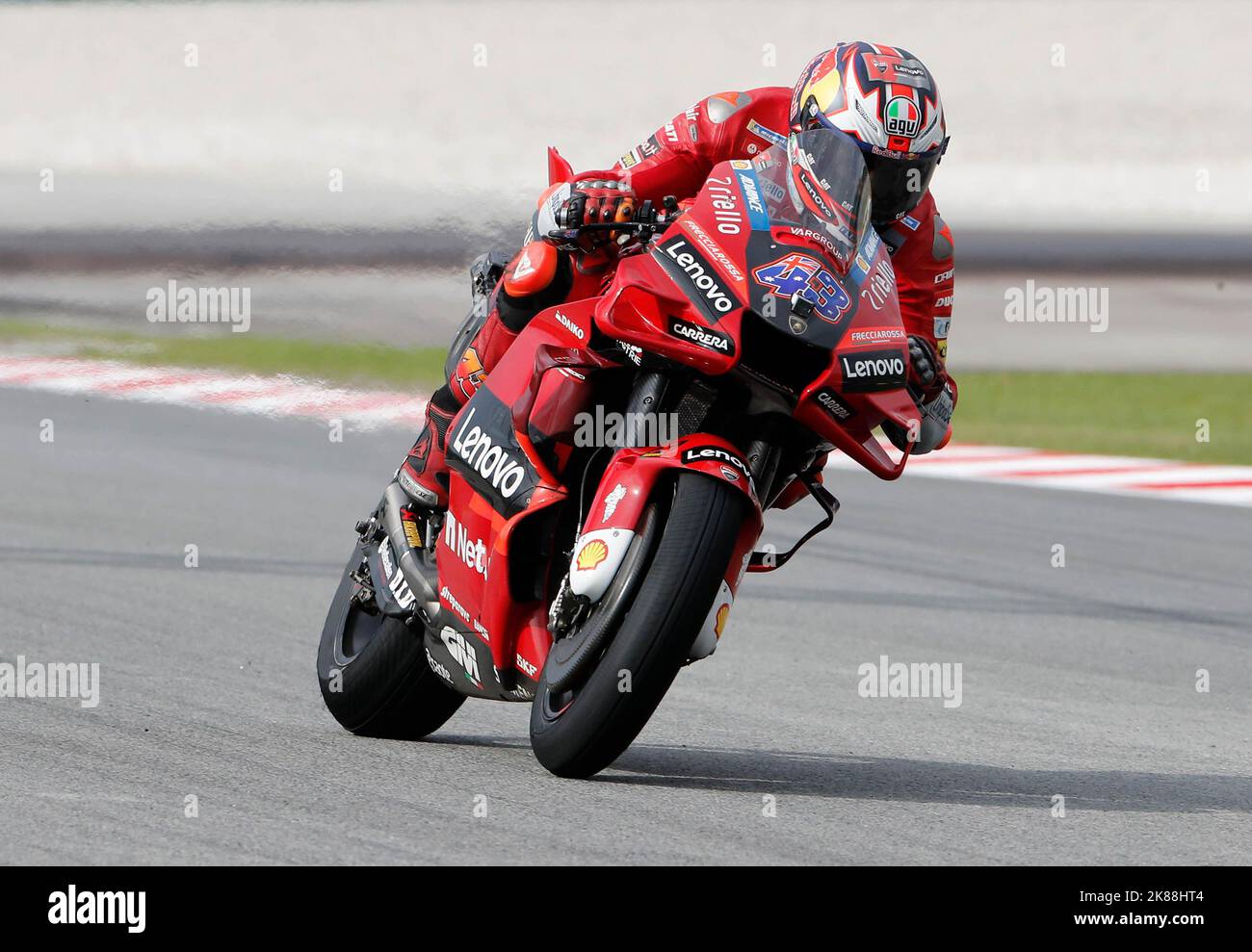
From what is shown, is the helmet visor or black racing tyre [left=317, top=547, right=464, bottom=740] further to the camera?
black racing tyre [left=317, top=547, right=464, bottom=740]

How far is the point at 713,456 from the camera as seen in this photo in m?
4.07

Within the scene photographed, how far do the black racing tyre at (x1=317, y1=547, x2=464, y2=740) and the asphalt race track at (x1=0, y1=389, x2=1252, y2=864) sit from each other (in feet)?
0.28

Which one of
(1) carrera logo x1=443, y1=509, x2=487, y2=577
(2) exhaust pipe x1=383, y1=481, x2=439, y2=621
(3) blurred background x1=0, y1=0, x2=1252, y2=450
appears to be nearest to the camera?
(1) carrera logo x1=443, y1=509, x2=487, y2=577

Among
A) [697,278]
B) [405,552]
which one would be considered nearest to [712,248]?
[697,278]

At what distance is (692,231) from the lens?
419cm

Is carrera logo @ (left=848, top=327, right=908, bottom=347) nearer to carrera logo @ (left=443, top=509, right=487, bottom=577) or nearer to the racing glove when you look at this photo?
the racing glove

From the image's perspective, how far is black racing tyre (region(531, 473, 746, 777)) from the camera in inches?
156

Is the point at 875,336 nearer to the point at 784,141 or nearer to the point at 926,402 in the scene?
the point at 926,402

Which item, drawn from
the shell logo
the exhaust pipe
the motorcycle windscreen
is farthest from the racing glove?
the exhaust pipe

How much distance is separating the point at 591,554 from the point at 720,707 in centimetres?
195

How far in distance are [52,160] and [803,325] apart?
15331 mm
